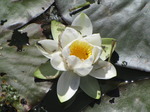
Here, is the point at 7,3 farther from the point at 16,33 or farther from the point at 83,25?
the point at 83,25

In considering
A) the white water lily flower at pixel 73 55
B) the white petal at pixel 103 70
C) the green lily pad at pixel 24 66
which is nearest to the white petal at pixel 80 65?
the white water lily flower at pixel 73 55

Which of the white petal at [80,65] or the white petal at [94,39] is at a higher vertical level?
the white petal at [94,39]

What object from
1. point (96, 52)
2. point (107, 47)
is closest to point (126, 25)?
point (107, 47)

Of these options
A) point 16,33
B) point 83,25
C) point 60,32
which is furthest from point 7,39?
point 83,25

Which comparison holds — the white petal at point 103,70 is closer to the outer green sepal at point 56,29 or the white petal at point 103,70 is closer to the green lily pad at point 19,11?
the outer green sepal at point 56,29

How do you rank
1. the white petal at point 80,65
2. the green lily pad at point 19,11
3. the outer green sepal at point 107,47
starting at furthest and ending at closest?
1. the green lily pad at point 19,11
2. the outer green sepal at point 107,47
3. the white petal at point 80,65

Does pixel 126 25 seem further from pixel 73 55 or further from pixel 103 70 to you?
pixel 73 55

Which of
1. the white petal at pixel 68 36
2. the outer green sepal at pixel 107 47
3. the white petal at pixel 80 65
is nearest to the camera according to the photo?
the white petal at pixel 80 65
